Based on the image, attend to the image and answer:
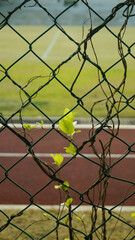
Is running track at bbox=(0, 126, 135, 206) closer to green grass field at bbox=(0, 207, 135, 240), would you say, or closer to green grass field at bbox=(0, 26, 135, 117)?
green grass field at bbox=(0, 207, 135, 240)

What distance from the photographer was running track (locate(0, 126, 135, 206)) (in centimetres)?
407

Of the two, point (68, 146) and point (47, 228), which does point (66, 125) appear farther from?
point (68, 146)

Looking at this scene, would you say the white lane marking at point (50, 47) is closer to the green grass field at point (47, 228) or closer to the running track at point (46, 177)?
the running track at point (46, 177)

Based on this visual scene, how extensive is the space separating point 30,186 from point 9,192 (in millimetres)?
261

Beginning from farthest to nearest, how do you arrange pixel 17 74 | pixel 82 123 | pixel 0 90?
1. pixel 17 74
2. pixel 0 90
3. pixel 82 123

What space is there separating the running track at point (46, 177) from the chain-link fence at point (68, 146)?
10 millimetres

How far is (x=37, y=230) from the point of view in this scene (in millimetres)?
3084

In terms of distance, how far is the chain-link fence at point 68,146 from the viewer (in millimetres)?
1607

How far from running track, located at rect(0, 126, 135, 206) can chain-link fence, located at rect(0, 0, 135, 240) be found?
0.01m

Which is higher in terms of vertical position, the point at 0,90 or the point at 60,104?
the point at 0,90

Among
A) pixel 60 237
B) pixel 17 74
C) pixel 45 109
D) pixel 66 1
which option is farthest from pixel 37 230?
pixel 17 74

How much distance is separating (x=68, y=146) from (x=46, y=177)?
1300mm

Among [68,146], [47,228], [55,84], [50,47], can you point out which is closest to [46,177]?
[68,146]

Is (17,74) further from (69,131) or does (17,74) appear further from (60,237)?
(69,131)
